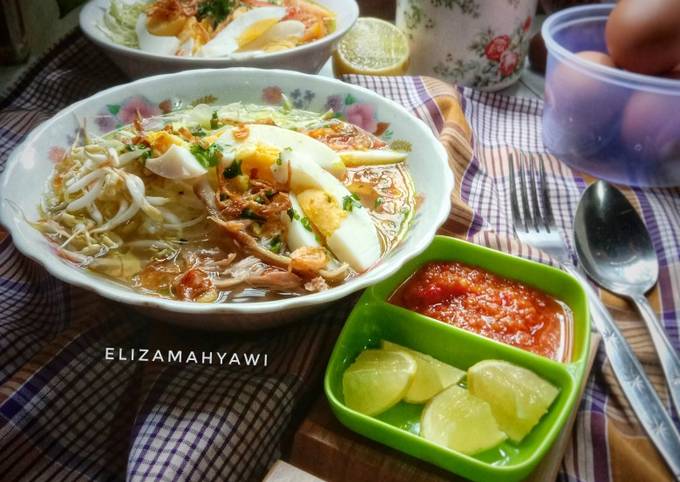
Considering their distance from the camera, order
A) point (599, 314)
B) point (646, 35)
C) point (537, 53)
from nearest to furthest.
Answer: point (599, 314) → point (646, 35) → point (537, 53)

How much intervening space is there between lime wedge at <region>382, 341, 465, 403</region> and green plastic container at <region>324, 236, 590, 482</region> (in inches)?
0.7

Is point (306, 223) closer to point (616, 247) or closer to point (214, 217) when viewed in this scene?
point (214, 217)

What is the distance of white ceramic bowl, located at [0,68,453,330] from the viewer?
68cm

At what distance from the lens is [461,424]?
69 centimetres

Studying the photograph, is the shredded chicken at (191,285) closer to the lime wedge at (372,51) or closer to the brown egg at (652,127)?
the lime wedge at (372,51)

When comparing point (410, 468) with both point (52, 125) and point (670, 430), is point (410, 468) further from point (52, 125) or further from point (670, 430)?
point (52, 125)

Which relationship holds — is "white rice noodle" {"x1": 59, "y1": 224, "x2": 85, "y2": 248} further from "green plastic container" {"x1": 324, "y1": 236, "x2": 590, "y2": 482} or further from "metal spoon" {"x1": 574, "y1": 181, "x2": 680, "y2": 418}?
"metal spoon" {"x1": 574, "y1": 181, "x2": 680, "y2": 418}

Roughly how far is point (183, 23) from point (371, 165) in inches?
22.0

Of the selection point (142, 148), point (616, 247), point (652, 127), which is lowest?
point (616, 247)

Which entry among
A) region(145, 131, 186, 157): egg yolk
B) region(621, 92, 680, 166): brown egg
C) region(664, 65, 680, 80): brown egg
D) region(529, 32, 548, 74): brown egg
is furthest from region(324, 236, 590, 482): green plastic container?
region(529, 32, 548, 74): brown egg

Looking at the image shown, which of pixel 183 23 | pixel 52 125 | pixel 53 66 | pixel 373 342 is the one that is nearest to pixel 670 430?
pixel 373 342

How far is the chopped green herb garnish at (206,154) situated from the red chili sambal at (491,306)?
1.00 feet

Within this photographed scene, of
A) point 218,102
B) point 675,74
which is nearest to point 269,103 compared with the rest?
point 218,102

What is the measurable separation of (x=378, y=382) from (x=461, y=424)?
103mm
